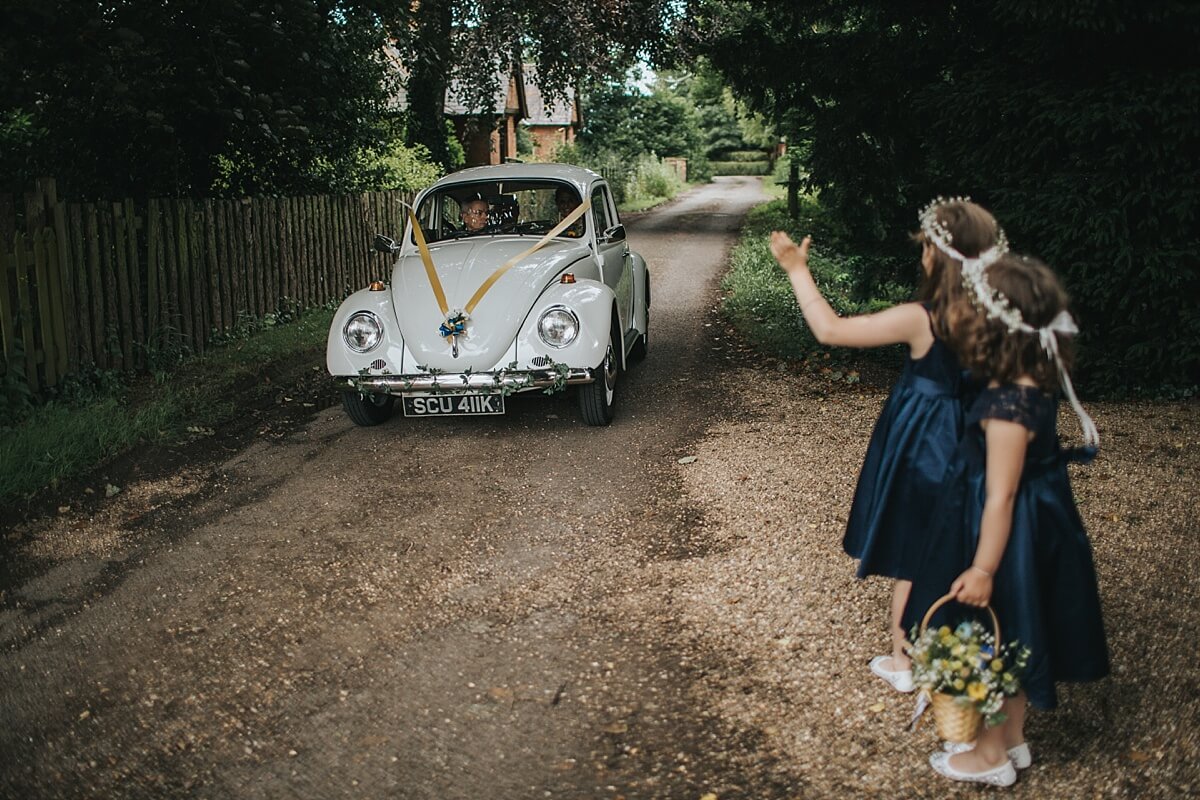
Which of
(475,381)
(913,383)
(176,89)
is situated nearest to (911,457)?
(913,383)

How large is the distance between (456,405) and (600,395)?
3.43 feet

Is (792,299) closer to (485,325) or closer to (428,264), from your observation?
(428,264)

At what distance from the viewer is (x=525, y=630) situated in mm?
4254

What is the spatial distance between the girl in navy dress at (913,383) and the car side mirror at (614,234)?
5.27 meters

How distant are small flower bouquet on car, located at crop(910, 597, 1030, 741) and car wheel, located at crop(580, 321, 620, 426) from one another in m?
→ 4.20

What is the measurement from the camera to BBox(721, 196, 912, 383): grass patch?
31.7ft

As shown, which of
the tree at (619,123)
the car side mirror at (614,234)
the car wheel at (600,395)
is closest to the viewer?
the car wheel at (600,395)

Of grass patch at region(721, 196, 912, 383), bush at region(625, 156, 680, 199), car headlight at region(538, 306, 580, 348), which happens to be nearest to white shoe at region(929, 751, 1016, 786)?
car headlight at region(538, 306, 580, 348)

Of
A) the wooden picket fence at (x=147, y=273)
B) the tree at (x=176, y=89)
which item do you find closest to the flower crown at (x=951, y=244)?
the tree at (x=176, y=89)

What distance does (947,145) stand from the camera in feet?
26.2

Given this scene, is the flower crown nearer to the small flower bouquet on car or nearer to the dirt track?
the small flower bouquet on car

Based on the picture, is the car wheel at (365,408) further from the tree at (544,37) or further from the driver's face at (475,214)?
the tree at (544,37)

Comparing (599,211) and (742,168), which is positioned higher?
(742,168)

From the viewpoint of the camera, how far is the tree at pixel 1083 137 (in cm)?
679
